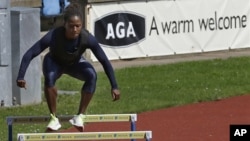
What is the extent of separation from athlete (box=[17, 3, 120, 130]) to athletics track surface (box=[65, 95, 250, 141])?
223 cm

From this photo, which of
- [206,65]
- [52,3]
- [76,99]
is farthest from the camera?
[52,3]

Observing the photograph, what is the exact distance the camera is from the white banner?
2073 centimetres

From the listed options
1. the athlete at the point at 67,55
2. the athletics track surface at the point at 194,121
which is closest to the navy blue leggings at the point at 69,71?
the athlete at the point at 67,55

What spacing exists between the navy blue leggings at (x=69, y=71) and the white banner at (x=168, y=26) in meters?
8.86

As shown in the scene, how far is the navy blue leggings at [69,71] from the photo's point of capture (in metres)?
11.5

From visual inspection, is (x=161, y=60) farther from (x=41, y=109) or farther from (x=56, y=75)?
(x=56, y=75)

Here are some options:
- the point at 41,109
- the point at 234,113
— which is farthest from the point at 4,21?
the point at 234,113

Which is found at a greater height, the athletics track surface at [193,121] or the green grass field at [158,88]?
the green grass field at [158,88]

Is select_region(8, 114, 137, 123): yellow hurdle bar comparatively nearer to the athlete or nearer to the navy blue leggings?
the athlete

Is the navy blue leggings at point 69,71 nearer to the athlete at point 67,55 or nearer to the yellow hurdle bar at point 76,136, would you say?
the athlete at point 67,55

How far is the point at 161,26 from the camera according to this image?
70.0 feet

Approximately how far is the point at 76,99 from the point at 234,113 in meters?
2.76

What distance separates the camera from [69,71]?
459 inches

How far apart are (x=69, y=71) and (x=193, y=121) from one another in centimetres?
362
